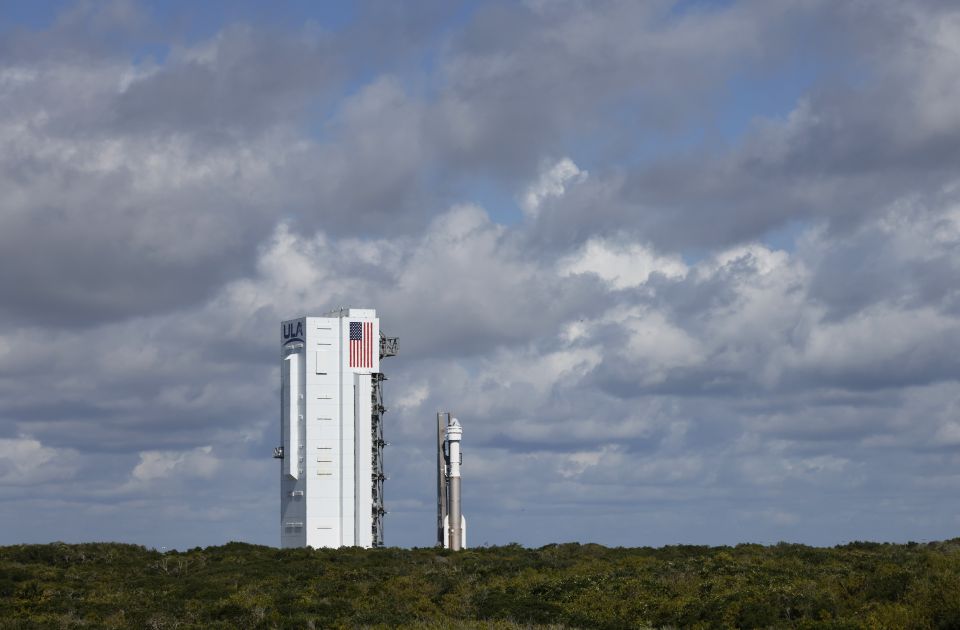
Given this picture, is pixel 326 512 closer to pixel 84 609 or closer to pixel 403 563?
pixel 403 563

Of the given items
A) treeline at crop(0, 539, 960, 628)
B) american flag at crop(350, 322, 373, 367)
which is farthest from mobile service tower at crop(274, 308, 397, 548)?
treeline at crop(0, 539, 960, 628)

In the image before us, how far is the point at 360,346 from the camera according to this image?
77.1m

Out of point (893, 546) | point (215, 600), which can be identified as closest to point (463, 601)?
point (215, 600)

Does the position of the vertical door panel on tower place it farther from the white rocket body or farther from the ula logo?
the white rocket body

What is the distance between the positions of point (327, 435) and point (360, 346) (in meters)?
6.25

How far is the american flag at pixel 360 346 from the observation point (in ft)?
252

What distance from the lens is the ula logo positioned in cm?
7694

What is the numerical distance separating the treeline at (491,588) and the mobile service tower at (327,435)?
8.95 meters

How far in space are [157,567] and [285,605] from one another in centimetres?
2093

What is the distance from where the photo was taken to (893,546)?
205ft

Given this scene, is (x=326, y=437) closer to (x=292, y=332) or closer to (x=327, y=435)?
(x=327, y=435)

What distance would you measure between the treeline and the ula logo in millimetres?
15793

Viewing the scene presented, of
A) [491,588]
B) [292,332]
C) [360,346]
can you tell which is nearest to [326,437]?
[360,346]

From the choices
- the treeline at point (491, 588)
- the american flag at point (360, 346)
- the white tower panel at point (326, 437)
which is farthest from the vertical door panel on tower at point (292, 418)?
the treeline at point (491, 588)
